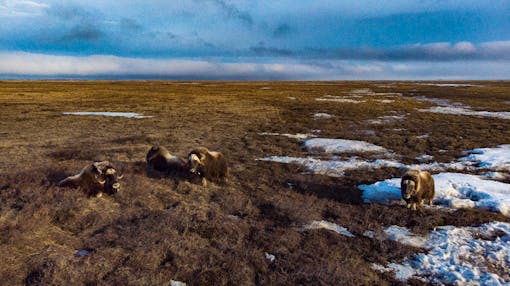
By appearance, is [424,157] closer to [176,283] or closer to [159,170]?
[159,170]

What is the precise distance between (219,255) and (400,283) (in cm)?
366

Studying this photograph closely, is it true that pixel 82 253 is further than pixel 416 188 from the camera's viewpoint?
No

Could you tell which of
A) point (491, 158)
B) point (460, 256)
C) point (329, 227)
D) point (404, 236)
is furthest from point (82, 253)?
point (491, 158)

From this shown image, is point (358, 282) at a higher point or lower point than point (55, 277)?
lower

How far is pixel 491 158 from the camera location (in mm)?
16656

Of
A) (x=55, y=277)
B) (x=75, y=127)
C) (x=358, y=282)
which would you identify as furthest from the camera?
(x=75, y=127)

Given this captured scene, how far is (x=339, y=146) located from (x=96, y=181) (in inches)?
520

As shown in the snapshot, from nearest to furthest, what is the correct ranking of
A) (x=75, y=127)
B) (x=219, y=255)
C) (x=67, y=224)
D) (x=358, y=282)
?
(x=358, y=282)
(x=219, y=255)
(x=67, y=224)
(x=75, y=127)

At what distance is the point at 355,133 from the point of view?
24.9 metres

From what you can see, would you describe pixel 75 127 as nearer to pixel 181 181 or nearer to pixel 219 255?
pixel 181 181

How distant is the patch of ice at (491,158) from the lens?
50.9 feet

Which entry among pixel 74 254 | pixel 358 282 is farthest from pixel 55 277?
pixel 358 282

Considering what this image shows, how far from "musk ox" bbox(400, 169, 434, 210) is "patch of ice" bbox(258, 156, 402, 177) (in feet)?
13.0

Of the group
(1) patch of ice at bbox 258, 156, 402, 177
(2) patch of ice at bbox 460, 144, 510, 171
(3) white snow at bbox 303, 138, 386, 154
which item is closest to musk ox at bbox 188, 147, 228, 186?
(1) patch of ice at bbox 258, 156, 402, 177
